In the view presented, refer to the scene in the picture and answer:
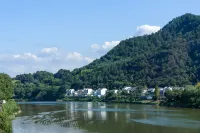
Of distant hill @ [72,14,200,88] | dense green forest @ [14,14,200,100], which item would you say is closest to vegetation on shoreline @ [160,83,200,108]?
dense green forest @ [14,14,200,100]

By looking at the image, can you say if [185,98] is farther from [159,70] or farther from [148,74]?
[159,70]

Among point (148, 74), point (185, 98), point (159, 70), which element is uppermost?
point (159, 70)

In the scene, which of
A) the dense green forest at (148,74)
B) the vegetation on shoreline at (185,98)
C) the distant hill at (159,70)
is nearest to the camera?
the vegetation on shoreline at (185,98)

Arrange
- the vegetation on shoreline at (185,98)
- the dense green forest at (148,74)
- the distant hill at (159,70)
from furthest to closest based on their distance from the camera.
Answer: the dense green forest at (148,74) < the distant hill at (159,70) < the vegetation on shoreline at (185,98)

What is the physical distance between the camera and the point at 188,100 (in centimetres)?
7462

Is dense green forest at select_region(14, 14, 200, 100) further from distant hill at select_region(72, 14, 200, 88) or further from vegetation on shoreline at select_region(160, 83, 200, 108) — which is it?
vegetation on shoreline at select_region(160, 83, 200, 108)

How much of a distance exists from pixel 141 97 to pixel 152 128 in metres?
67.1

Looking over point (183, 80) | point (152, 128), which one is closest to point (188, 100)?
point (152, 128)

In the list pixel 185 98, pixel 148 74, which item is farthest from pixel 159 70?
pixel 185 98

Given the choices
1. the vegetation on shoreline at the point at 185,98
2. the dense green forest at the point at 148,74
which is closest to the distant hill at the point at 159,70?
the dense green forest at the point at 148,74

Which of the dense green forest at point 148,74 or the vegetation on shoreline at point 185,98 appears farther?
the dense green forest at point 148,74

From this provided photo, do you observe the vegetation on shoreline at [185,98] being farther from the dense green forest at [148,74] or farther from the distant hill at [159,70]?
the distant hill at [159,70]

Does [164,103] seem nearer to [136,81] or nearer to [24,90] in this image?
[136,81]

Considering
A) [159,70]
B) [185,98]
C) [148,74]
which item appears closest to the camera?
[185,98]
